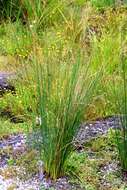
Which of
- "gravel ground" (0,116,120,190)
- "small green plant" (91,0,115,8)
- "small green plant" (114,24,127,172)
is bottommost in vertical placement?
"small green plant" (91,0,115,8)

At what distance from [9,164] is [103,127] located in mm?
1068

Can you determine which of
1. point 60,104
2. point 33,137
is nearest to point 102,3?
point 33,137

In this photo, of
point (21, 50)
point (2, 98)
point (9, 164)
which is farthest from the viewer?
point (21, 50)

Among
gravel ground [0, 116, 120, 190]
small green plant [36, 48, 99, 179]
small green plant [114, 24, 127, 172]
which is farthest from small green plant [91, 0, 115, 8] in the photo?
small green plant [36, 48, 99, 179]

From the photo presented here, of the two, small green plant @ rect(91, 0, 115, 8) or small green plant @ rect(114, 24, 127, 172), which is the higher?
small green plant @ rect(114, 24, 127, 172)

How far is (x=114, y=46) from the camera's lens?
6.90m

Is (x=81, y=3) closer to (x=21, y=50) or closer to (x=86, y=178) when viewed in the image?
Answer: (x=21, y=50)

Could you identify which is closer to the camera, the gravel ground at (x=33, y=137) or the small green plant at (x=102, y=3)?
the gravel ground at (x=33, y=137)

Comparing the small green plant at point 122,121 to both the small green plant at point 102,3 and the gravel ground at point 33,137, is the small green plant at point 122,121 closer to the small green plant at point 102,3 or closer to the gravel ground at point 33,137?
the gravel ground at point 33,137

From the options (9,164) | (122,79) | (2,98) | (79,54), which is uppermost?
(79,54)

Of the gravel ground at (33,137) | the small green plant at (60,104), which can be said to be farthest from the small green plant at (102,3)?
the small green plant at (60,104)

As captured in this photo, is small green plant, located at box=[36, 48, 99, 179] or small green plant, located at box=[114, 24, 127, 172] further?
small green plant, located at box=[114, 24, 127, 172]

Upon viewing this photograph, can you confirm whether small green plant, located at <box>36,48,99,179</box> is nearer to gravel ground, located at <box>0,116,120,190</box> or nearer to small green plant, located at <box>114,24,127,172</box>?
gravel ground, located at <box>0,116,120,190</box>

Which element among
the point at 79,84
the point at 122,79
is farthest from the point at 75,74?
the point at 122,79
